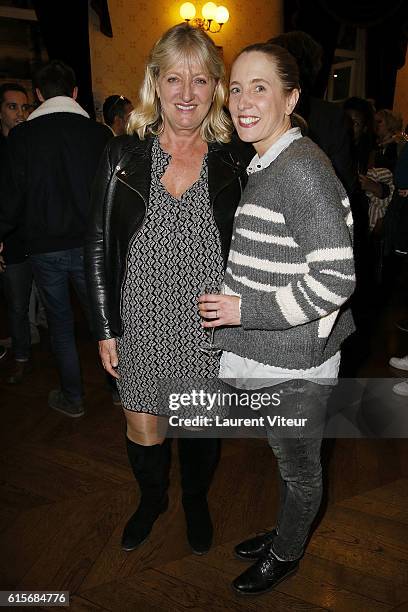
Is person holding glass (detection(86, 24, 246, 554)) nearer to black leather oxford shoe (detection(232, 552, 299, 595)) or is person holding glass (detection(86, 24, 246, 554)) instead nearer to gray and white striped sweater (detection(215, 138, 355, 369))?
gray and white striped sweater (detection(215, 138, 355, 369))

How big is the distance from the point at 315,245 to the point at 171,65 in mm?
704

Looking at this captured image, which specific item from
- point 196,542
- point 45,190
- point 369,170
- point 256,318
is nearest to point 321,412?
point 256,318

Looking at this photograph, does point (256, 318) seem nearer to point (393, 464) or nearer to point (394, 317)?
point (393, 464)

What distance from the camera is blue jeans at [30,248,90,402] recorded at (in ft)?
8.48

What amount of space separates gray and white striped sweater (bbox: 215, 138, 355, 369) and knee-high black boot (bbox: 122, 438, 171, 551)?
0.56 metres

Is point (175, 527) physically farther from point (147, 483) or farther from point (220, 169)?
point (220, 169)

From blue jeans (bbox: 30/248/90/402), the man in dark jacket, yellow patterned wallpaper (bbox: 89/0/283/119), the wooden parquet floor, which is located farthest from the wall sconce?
the wooden parquet floor

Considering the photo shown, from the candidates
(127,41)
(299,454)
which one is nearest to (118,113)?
(127,41)

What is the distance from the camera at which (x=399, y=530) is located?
1946 mm

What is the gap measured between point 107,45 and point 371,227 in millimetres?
4332

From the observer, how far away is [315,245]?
117cm

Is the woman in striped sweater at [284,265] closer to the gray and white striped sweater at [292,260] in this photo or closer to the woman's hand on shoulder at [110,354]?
the gray and white striped sweater at [292,260]

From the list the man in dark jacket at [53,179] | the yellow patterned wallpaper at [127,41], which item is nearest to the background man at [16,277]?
the man in dark jacket at [53,179]

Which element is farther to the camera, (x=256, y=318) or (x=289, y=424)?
(x=289, y=424)
